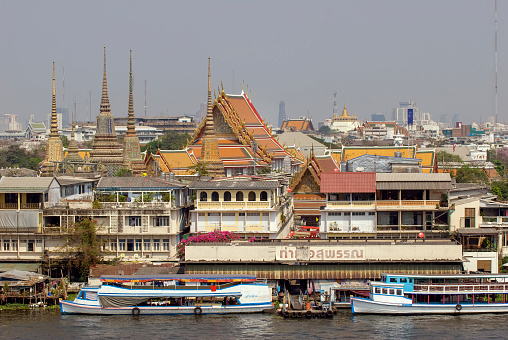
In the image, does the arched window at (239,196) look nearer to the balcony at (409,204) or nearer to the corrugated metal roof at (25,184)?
the balcony at (409,204)

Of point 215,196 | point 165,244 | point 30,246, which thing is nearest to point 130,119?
point 30,246

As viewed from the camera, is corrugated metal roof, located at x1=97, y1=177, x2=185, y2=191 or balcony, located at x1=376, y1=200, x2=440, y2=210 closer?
balcony, located at x1=376, y1=200, x2=440, y2=210

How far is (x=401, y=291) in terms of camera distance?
42344mm

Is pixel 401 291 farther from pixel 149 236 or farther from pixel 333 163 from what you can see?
pixel 333 163

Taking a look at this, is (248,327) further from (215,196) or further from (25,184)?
(25,184)

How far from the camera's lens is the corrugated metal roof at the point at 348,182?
48406 mm

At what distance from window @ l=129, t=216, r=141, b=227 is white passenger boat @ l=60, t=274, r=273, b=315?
17.9ft

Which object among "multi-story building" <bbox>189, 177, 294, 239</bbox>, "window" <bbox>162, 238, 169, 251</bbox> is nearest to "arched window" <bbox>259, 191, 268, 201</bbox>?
"multi-story building" <bbox>189, 177, 294, 239</bbox>

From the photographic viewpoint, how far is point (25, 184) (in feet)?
162

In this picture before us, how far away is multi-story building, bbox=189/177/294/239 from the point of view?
48438 millimetres

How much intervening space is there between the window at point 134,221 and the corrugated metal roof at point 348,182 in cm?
937

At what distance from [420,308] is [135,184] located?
55.5 feet

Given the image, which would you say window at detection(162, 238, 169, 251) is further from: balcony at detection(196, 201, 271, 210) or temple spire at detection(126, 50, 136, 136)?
temple spire at detection(126, 50, 136, 136)

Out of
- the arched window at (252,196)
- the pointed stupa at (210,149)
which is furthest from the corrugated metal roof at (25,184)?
the pointed stupa at (210,149)
